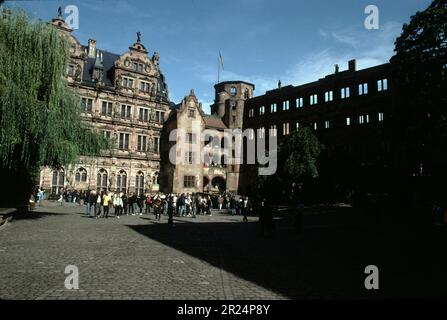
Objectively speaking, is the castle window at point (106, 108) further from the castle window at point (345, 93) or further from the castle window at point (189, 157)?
the castle window at point (345, 93)

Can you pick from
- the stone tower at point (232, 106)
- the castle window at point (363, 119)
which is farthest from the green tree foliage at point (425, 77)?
the stone tower at point (232, 106)

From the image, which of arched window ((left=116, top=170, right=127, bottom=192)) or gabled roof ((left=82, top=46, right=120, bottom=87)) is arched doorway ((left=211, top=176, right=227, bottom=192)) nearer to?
arched window ((left=116, top=170, right=127, bottom=192))

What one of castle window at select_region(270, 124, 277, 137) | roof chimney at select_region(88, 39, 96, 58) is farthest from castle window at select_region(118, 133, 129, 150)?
castle window at select_region(270, 124, 277, 137)

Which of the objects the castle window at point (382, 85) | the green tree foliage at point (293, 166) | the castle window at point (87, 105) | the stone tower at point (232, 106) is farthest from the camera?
the stone tower at point (232, 106)

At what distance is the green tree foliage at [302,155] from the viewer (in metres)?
33.5

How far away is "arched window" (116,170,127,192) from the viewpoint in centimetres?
4456

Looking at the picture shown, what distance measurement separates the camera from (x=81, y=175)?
42250mm

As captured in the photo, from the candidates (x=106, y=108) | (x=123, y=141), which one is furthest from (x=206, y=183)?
(x=106, y=108)

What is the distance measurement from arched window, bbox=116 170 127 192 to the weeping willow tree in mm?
24828

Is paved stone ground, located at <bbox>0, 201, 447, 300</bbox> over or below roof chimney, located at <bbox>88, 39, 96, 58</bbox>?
below

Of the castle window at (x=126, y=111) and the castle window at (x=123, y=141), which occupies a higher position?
the castle window at (x=126, y=111)

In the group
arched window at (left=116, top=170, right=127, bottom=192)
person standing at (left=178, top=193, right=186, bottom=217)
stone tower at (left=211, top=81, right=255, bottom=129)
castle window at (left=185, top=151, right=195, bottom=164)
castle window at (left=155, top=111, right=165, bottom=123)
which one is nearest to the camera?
person standing at (left=178, top=193, right=186, bottom=217)

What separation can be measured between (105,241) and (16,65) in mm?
9310

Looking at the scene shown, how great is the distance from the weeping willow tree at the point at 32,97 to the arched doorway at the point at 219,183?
36.0 meters
